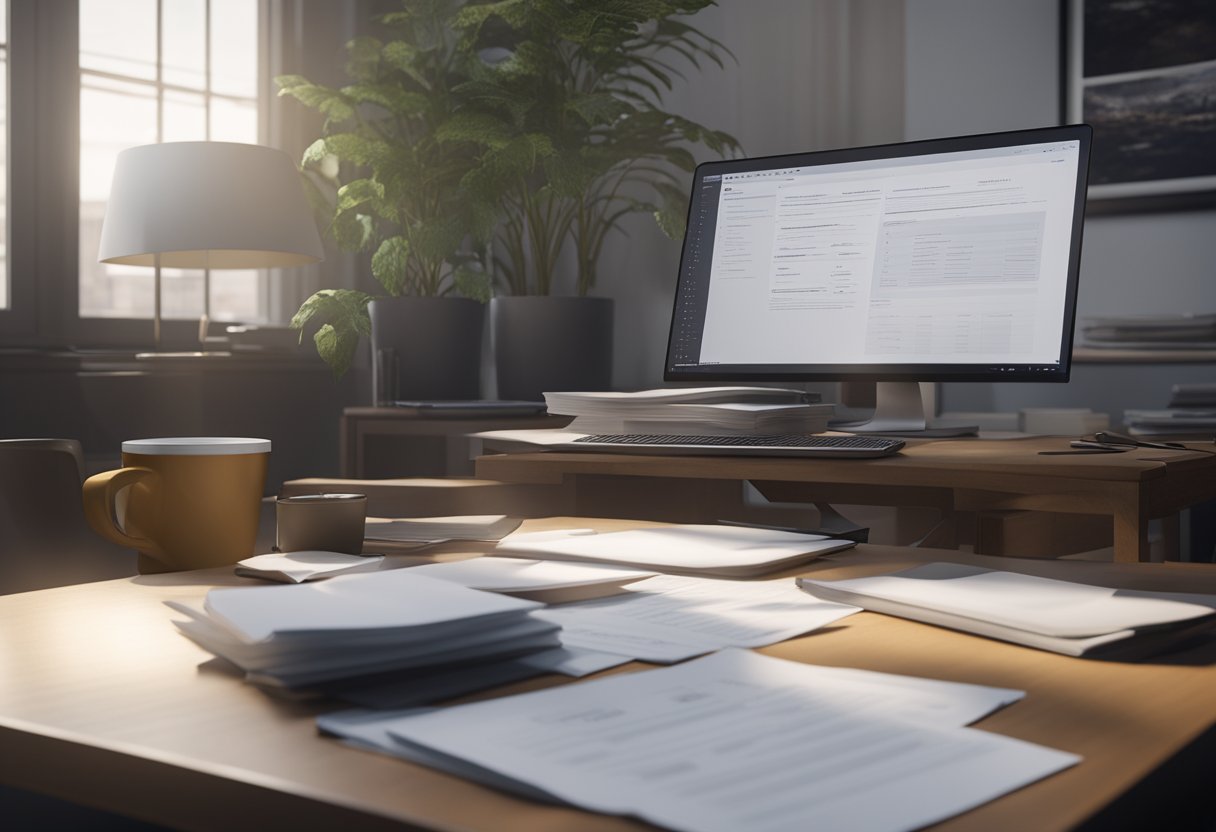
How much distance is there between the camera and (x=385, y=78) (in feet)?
8.87

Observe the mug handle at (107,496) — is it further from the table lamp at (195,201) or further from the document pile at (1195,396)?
the document pile at (1195,396)

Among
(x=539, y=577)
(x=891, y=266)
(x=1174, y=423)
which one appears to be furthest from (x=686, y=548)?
(x=1174, y=423)

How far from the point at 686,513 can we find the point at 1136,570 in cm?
89

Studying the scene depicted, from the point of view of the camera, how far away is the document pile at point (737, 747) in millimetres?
346

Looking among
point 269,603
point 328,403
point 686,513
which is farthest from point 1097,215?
point 269,603

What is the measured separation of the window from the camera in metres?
2.79

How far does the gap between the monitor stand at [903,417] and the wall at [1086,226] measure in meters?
1.15

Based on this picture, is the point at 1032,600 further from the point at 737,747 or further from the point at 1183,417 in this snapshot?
the point at 1183,417

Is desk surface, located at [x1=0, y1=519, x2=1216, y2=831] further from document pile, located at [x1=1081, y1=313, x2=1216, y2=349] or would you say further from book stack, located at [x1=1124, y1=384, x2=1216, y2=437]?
document pile, located at [x1=1081, y1=313, x2=1216, y2=349]

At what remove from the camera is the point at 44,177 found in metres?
2.66

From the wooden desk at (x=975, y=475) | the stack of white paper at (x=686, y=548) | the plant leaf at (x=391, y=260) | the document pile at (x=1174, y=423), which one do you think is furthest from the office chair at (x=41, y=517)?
the document pile at (x=1174, y=423)

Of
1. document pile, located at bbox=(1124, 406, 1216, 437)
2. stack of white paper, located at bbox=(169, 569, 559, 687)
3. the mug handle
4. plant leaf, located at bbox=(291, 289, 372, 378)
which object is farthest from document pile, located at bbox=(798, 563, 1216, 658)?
plant leaf, located at bbox=(291, 289, 372, 378)

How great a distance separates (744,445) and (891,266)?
36 centimetres

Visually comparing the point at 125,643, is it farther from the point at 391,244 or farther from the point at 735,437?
the point at 391,244
